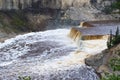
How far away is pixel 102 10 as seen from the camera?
53250 millimetres

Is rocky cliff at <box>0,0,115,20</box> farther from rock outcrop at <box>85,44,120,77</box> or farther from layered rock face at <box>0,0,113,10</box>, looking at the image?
rock outcrop at <box>85,44,120,77</box>

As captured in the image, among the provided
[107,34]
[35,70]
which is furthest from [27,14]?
[35,70]

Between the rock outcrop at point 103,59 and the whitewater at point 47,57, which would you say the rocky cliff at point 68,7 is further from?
the rock outcrop at point 103,59

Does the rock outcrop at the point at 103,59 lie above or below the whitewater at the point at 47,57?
above

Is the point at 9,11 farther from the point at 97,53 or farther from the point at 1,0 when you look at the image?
the point at 97,53

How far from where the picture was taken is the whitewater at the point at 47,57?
25.7 m

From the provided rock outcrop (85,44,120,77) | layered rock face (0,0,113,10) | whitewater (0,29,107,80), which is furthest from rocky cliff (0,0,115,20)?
rock outcrop (85,44,120,77)

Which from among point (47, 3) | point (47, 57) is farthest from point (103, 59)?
point (47, 3)

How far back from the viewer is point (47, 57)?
30.8m

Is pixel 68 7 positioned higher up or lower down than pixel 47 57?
lower down

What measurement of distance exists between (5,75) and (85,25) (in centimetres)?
2147

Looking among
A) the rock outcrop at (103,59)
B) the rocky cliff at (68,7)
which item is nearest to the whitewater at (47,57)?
the rock outcrop at (103,59)

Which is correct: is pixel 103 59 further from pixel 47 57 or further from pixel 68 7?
pixel 68 7

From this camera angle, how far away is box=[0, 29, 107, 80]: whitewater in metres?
25.7
